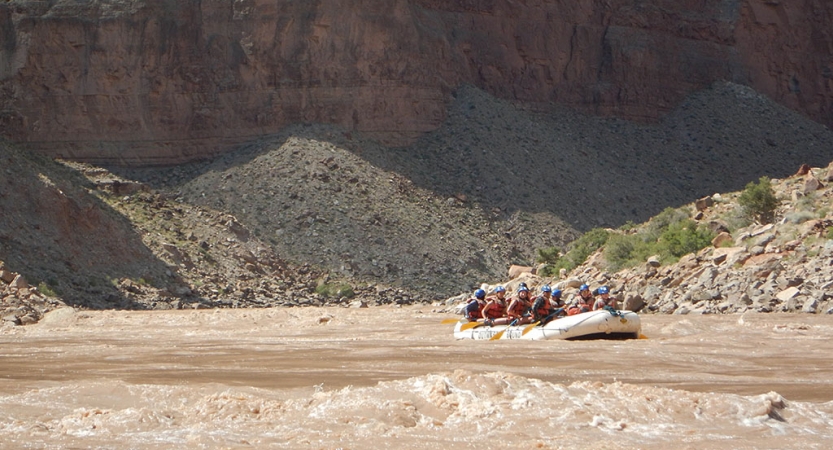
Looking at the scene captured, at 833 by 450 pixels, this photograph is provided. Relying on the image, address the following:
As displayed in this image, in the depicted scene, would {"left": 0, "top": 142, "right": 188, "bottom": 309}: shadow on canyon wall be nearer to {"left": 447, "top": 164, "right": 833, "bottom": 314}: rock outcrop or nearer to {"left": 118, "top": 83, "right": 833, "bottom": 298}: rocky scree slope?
{"left": 118, "top": 83, "right": 833, "bottom": 298}: rocky scree slope

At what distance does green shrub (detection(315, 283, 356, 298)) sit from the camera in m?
40.7

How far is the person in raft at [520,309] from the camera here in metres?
23.5

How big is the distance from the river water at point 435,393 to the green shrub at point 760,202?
8.58 m

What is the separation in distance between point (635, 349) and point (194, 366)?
7038mm

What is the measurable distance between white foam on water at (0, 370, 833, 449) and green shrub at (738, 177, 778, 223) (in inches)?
735

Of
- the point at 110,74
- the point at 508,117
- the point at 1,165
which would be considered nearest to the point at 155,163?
the point at 110,74

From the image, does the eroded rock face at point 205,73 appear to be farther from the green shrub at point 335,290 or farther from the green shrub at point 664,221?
the green shrub at point 664,221

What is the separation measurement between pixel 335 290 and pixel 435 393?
28127 millimetres

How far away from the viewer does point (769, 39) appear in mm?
68812

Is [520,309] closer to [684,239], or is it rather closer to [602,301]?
[602,301]

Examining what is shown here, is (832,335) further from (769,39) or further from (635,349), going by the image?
(769,39)

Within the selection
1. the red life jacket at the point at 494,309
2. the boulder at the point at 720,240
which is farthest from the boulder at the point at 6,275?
the boulder at the point at 720,240

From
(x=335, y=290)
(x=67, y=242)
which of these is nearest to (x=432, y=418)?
(x=67, y=242)

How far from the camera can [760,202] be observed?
31719mm
